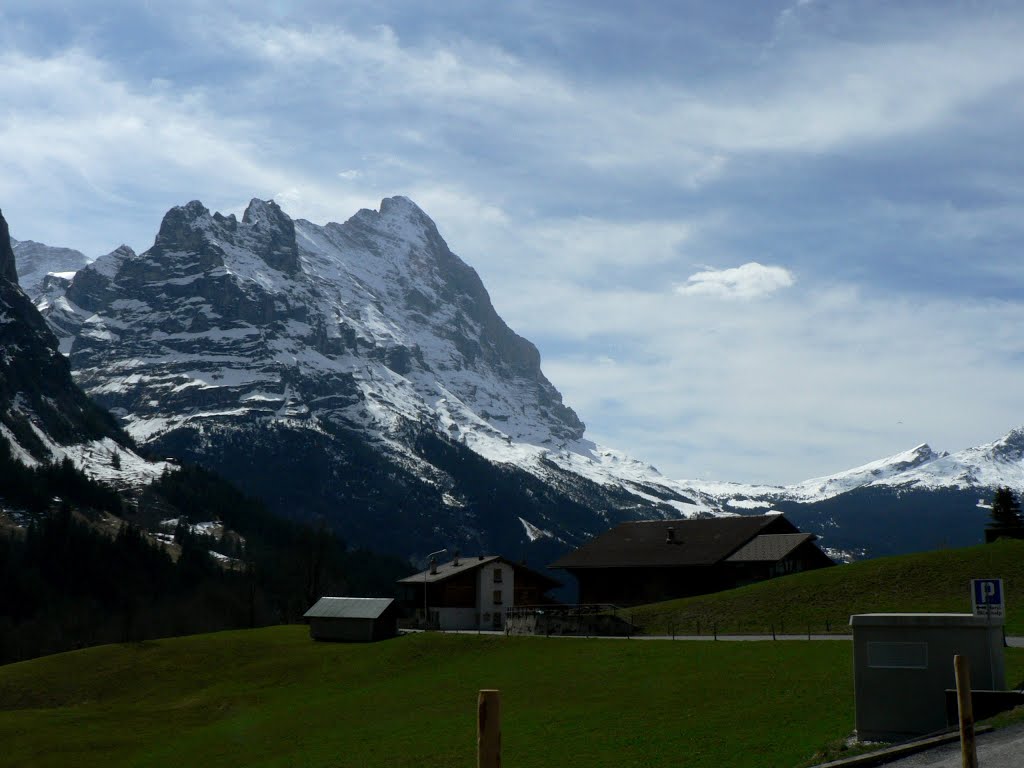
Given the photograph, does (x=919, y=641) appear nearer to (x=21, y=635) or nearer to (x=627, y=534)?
(x=627, y=534)

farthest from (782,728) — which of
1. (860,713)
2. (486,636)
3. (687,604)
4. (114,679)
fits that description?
(114,679)

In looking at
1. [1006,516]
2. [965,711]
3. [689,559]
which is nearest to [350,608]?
[689,559]

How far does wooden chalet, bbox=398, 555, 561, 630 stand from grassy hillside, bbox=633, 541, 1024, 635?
88.3 ft

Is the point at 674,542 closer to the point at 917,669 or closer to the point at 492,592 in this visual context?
the point at 492,592

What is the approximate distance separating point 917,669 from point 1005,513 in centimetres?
7039

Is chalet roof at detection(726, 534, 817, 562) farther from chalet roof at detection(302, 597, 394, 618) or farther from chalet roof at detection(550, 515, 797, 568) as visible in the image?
chalet roof at detection(302, 597, 394, 618)

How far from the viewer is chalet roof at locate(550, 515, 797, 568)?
106 meters

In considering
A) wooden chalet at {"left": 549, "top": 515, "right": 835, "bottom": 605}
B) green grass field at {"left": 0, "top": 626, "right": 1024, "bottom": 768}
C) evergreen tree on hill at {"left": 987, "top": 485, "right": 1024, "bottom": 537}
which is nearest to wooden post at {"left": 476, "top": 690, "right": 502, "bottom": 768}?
green grass field at {"left": 0, "top": 626, "right": 1024, "bottom": 768}

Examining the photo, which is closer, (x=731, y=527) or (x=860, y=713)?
(x=860, y=713)

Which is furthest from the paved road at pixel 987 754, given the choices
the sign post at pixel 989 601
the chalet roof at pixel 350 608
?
the chalet roof at pixel 350 608

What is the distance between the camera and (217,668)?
8319 cm

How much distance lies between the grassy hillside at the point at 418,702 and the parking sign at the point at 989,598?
6298 mm

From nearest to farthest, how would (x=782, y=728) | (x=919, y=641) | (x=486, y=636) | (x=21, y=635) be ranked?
(x=919, y=641), (x=782, y=728), (x=486, y=636), (x=21, y=635)

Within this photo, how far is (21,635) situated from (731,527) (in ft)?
388
